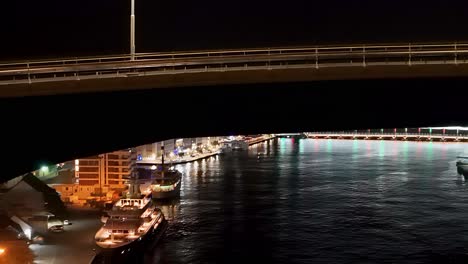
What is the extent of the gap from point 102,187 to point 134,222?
19.4 metres

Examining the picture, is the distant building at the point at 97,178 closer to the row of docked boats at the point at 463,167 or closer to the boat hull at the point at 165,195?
the boat hull at the point at 165,195

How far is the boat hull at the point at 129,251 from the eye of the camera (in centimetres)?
3541

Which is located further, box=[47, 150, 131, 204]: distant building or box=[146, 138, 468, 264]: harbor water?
box=[47, 150, 131, 204]: distant building

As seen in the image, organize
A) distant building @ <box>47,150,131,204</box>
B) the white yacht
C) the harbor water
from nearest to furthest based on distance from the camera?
1. the harbor water
2. the white yacht
3. distant building @ <box>47,150,131,204</box>

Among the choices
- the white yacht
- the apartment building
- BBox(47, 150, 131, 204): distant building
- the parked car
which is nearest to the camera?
the white yacht

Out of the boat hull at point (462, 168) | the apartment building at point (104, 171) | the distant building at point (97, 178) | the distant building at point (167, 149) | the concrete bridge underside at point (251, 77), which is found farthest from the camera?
the distant building at point (167, 149)

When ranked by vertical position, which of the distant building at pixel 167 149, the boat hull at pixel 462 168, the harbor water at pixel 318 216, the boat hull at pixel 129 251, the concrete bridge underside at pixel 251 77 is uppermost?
the concrete bridge underside at pixel 251 77

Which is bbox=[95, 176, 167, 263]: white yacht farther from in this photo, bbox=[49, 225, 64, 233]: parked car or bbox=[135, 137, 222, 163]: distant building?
bbox=[135, 137, 222, 163]: distant building

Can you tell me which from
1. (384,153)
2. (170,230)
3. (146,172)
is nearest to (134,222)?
(170,230)

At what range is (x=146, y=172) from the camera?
→ 8412 centimetres

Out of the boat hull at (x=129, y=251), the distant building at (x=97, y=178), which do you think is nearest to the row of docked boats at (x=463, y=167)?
the distant building at (x=97, y=178)

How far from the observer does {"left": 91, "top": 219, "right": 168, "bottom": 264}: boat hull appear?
35.4 m

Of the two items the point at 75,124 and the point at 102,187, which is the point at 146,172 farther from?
the point at 75,124

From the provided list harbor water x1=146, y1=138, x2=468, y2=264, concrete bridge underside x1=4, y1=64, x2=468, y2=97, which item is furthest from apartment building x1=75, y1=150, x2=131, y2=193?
concrete bridge underside x1=4, y1=64, x2=468, y2=97
